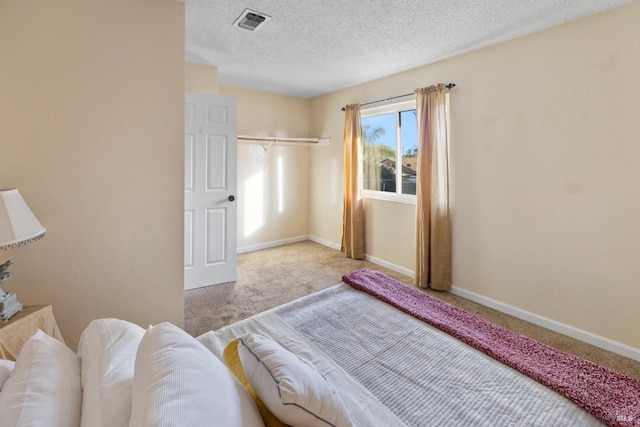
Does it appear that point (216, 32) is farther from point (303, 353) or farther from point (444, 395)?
point (444, 395)

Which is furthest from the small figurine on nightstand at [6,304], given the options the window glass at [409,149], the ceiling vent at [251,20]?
the window glass at [409,149]

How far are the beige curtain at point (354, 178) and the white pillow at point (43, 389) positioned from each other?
3.50 metres

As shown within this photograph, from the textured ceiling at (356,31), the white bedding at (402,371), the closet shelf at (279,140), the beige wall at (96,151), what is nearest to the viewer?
the white bedding at (402,371)

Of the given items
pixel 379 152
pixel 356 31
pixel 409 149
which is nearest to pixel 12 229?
pixel 356 31

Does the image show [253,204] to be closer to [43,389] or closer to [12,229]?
[12,229]

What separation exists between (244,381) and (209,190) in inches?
103

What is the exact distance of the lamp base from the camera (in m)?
1.41

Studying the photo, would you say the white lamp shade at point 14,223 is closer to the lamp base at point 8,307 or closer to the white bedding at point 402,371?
the lamp base at point 8,307

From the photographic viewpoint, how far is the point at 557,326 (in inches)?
98.0

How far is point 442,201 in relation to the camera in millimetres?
3166

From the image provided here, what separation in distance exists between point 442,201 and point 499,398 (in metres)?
2.33

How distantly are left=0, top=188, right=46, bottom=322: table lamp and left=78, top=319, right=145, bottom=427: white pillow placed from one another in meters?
0.60

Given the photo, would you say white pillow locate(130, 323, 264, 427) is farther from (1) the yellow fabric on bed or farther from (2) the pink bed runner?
(2) the pink bed runner

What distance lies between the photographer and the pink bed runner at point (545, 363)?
3.26 ft
